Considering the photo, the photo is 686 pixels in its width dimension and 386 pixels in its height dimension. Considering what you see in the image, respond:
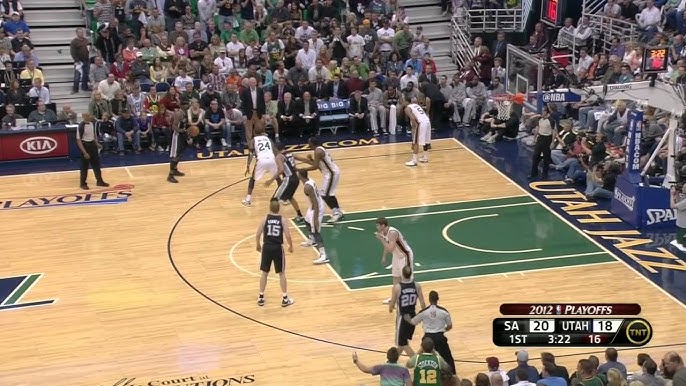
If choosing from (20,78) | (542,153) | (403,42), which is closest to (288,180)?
(542,153)

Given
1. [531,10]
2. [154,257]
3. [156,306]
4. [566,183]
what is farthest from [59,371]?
[531,10]

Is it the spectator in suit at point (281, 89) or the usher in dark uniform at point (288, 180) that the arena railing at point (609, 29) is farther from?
the usher in dark uniform at point (288, 180)

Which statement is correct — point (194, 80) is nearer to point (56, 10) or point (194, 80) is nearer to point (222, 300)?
point (56, 10)

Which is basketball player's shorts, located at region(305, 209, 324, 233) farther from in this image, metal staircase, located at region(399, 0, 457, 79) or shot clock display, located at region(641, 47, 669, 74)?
metal staircase, located at region(399, 0, 457, 79)

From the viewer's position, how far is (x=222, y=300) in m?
19.6

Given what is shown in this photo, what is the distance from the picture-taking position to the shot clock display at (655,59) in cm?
2100

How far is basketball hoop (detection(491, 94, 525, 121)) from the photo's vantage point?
87.6 ft

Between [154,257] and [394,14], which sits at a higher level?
[394,14]

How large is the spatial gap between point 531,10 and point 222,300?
17.5 m

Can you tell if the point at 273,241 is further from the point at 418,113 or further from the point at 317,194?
the point at 418,113

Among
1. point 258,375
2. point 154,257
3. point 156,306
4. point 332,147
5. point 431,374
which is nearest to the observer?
point 431,374

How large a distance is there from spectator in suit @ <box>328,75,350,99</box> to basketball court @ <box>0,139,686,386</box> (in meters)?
3.63

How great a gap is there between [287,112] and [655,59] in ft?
34.8

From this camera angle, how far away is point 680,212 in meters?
21.6
